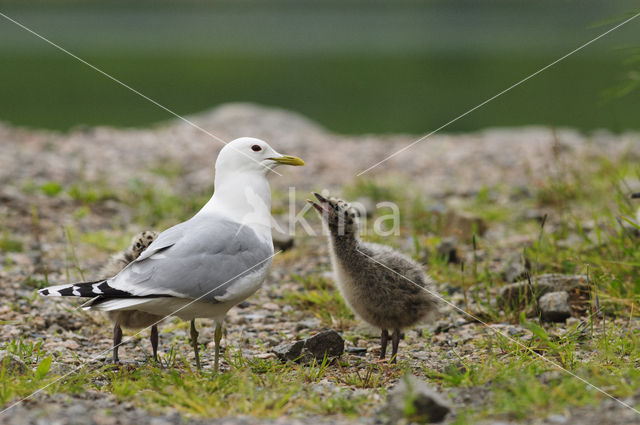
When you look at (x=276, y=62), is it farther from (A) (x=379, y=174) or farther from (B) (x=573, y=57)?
(A) (x=379, y=174)

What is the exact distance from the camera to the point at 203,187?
988 centimetres

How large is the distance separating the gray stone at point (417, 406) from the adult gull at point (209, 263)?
49.7 inches

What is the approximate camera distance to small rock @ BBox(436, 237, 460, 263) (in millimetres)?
6938

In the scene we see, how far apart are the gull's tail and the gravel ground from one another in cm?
54

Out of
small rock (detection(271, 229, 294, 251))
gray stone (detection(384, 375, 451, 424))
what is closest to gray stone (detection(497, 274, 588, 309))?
gray stone (detection(384, 375, 451, 424))

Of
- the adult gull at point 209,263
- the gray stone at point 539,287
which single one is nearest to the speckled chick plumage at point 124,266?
the adult gull at point 209,263

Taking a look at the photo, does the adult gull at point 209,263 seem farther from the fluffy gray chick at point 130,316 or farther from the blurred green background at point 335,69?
the blurred green background at point 335,69

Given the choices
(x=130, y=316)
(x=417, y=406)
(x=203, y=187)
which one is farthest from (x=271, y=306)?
(x=203, y=187)

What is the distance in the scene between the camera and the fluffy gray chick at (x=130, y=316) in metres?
5.01

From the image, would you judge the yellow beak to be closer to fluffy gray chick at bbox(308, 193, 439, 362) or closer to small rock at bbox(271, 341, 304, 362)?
fluffy gray chick at bbox(308, 193, 439, 362)

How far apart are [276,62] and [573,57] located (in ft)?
45.7

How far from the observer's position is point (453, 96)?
950 inches

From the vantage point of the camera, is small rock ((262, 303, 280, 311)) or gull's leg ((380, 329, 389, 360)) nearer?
gull's leg ((380, 329, 389, 360))

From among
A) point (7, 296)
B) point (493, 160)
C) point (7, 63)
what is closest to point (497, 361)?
point (7, 296)
